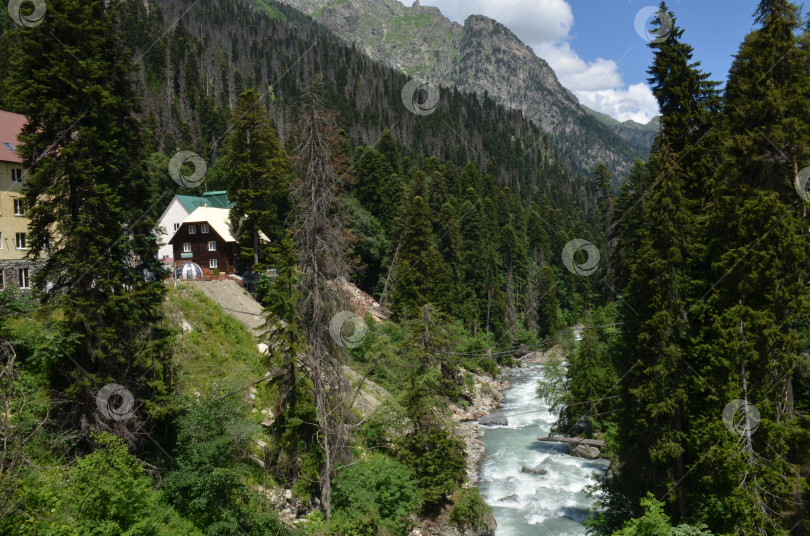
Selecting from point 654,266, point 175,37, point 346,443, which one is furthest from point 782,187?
point 175,37

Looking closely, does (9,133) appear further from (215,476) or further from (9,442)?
(215,476)

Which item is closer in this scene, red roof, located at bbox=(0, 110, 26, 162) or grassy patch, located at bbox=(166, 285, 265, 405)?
grassy patch, located at bbox=(166, 285, 265, 405)

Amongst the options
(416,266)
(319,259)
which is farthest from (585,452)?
(319,259)

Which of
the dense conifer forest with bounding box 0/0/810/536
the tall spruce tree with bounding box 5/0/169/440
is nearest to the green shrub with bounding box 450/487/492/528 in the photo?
the dense conifer forest with bounding box 0/0/810/536

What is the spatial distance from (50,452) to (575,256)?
6940 cm

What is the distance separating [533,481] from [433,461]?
7.52m

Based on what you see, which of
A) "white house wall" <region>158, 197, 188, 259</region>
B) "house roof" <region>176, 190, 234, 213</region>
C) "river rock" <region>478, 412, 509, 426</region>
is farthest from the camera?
"white house wall" <region>158, 197, 188, 259</region>

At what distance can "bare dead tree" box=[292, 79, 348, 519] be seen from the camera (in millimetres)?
17297

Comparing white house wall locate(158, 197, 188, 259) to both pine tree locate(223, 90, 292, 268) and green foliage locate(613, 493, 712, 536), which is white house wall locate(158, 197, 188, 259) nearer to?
pine tree locate(223, 90, 292, 268)

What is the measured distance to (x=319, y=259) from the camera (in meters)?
17.6

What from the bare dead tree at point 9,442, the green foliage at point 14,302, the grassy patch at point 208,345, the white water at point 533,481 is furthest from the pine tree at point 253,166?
the bare dead tree at point 9,442

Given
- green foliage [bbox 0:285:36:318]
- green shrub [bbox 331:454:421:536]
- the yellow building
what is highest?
the yellow building

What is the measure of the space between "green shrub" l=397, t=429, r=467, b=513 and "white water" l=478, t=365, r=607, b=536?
2.81 meters

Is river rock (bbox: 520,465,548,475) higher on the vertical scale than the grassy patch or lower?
lower
